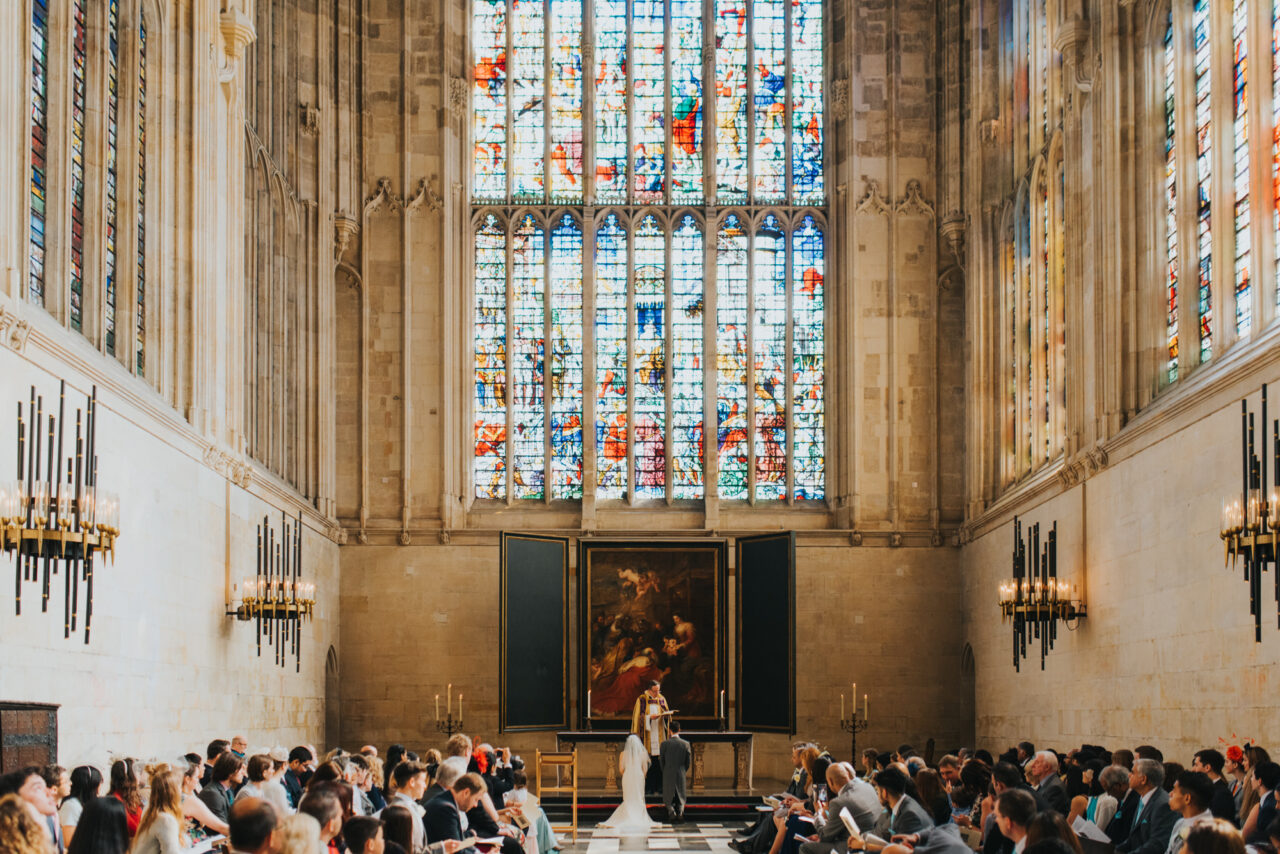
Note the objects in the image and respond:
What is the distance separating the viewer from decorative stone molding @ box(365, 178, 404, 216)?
79.2ft

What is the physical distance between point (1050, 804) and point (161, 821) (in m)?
5.27

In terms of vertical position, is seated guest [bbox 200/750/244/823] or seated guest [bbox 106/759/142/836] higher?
seated guest [bbox 106/759/142/836]

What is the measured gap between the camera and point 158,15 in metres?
16.2

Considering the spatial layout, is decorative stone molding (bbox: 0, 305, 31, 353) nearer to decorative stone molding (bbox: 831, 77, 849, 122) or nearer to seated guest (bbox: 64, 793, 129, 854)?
seated guest (bbox: 64, 793, 129, 854)

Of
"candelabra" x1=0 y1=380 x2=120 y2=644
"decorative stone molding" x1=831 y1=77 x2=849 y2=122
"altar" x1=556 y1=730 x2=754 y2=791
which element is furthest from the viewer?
"decorative stone molding" x1=831 y1=77 x2=849 y2=122

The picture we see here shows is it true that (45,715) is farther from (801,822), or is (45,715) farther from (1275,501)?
(1275,501)

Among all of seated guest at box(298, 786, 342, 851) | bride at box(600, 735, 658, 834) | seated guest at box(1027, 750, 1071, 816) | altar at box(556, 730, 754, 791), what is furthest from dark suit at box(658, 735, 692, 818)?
seated guest at box(298, 786, 342, 851)

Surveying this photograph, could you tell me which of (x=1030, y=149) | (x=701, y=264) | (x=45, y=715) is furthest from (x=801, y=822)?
(x=701, y=264)

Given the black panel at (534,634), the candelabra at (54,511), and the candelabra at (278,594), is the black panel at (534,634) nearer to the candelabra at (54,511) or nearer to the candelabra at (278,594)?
the candelabra at (278,594)

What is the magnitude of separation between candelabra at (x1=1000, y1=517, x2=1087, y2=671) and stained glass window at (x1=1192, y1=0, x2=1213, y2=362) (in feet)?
10.9

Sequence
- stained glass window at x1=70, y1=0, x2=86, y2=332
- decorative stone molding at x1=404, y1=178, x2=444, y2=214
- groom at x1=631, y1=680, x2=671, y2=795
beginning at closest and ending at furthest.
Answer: stained glass window at x1=70, y1=0, x2=86, y2=332, groom at x1=631, y1=680, x2=671, y2=795, decorative stone molding at x1=404, y1=178, x2=444, y2=214

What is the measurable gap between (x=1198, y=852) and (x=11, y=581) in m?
8.70

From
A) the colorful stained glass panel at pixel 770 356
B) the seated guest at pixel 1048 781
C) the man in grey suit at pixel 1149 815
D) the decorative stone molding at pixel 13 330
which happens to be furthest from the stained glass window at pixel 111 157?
the colorful stained glass panel at pixel 770 356

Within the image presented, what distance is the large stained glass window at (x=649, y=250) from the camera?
24.8 metres
